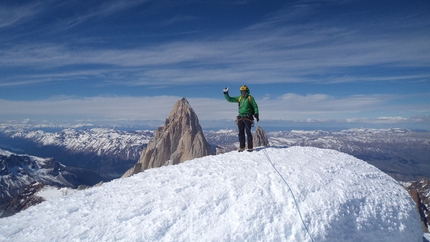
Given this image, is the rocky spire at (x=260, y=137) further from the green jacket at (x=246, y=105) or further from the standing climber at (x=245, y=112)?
the green jacket at (x=246, y=105)

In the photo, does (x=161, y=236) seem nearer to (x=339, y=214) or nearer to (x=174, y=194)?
(x=174, y=194)

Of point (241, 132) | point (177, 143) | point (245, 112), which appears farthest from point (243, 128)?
point (177, 143)

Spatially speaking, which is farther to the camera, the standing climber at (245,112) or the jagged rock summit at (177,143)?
the jagged rock summit at (177,143)

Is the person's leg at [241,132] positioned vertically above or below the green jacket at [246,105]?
below

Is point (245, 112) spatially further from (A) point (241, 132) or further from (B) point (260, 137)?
(B) point (260, 137)

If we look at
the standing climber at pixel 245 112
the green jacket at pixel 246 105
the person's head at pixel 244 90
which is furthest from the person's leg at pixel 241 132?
the person's head at pixel 244 90

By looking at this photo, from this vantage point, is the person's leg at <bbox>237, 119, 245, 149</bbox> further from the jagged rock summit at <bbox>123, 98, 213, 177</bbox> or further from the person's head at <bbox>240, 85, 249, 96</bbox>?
the jagged rock summit at <bbox>123, 98, 213, 177</bbox>

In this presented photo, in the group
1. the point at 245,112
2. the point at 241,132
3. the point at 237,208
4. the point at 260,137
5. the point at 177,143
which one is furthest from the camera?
the point at 177,143
